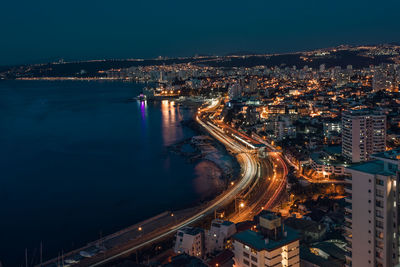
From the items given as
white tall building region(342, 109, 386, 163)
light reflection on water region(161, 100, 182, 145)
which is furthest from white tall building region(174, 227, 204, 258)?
light reflection on water region(161, 100, 182, 145)

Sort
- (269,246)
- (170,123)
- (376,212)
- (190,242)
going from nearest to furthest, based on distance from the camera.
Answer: (376,212)
(269,246)
(190,242)
(170,123)

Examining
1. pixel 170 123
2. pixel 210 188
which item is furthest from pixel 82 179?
pixel 170 123

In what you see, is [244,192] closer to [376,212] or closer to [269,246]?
[269,246]

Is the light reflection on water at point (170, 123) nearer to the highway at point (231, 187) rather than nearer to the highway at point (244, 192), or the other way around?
the highway at point (231, 187)

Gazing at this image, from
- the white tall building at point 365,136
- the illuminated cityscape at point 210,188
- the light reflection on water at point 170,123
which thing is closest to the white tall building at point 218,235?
the illuminated cityscape at point 210,188

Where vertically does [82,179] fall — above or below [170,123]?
below

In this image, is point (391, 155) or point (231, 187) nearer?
point (391, 155)
